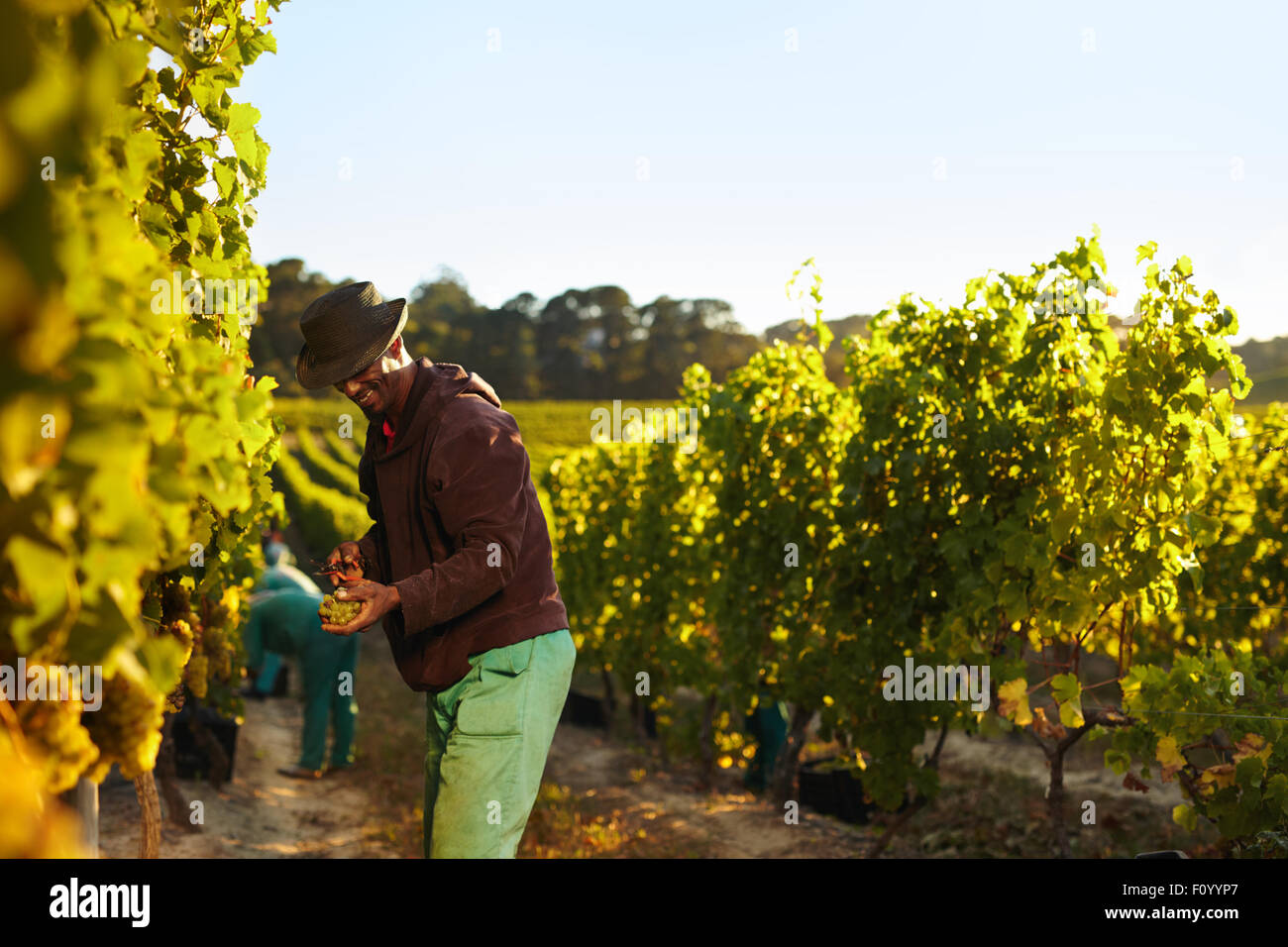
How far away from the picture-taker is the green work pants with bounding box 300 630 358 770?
7441 mm

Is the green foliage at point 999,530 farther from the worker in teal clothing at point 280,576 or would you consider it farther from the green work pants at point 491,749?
the worker in teal clothing at point 280,576

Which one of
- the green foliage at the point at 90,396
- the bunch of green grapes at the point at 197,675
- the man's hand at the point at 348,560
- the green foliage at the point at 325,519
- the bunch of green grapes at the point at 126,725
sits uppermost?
the green foliage at the point at 90,396

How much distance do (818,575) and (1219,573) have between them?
8.50 ft

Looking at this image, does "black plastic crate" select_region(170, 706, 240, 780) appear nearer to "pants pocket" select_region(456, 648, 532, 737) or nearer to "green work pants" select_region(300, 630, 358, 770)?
"green work pants" select_region(300, 630, 358, 770)

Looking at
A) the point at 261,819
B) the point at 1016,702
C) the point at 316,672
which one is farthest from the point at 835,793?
the point at 316,672

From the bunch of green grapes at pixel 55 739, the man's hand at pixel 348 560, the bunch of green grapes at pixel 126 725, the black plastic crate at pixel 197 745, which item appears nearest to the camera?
the bunch of green grapes at pixel 55 739

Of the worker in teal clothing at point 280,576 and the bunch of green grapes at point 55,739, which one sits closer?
the bunch of green grapes at point 55,739

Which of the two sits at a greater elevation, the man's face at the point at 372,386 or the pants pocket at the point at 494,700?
the man's face at the point at 372,386

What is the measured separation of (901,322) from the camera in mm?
5031

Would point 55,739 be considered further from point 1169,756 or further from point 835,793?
point 835,793

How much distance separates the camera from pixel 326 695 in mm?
7469

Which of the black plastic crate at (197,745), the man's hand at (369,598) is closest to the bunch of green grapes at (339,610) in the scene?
the man's hand at (369,598)

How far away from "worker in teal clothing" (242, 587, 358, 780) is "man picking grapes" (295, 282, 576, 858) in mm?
4910

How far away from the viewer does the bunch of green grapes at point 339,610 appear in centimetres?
263
